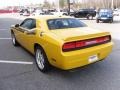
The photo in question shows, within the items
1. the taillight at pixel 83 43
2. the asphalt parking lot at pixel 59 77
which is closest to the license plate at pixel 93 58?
the taillight at pixel 83 43

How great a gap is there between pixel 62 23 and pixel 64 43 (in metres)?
1.48

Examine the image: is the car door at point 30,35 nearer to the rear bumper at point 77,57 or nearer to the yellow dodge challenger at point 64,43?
the yellow dodge challenger at point 64,43

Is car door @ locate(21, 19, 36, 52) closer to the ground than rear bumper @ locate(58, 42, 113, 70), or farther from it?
farther from it

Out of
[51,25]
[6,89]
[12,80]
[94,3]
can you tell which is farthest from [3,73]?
[94,3]

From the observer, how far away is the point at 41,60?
217 inches

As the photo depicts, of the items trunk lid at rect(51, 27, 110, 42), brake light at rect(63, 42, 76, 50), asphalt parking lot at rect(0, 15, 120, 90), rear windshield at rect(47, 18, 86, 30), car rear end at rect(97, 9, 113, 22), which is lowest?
asphalt parking lot at rect(0, 15, 120, 90)

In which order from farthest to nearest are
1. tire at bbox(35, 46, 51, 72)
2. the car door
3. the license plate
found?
1. the car door
2. tire at bbox(35, 46, 51, 72)
3. the license plate

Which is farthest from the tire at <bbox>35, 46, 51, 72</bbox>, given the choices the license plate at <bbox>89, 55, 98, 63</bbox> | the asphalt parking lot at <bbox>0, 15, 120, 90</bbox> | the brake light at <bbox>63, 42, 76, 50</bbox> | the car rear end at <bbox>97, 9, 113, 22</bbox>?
the car rear end at <bbox>97, 9, 113, 22</bbox>

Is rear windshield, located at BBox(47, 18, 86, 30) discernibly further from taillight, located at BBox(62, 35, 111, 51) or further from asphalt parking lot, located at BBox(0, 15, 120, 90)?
asphalt parking lot, located at BBox(0, 15, 120, 90)

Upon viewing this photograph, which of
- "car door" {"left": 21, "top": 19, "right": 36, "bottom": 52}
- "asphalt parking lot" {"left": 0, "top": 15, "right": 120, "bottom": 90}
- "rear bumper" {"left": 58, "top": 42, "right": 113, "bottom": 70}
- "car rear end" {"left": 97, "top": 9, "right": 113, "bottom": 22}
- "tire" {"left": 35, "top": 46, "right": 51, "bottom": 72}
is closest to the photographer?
"rear bumper" {"left": 58, "top": 42, "right": 113, "bottom": 70}

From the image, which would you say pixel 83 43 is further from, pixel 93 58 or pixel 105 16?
pixel 105 16

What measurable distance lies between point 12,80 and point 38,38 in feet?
4.12

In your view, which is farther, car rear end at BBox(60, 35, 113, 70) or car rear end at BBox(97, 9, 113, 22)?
car rear end at BBox(97, 9, 113, 22)

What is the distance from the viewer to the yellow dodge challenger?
4.51 metres
